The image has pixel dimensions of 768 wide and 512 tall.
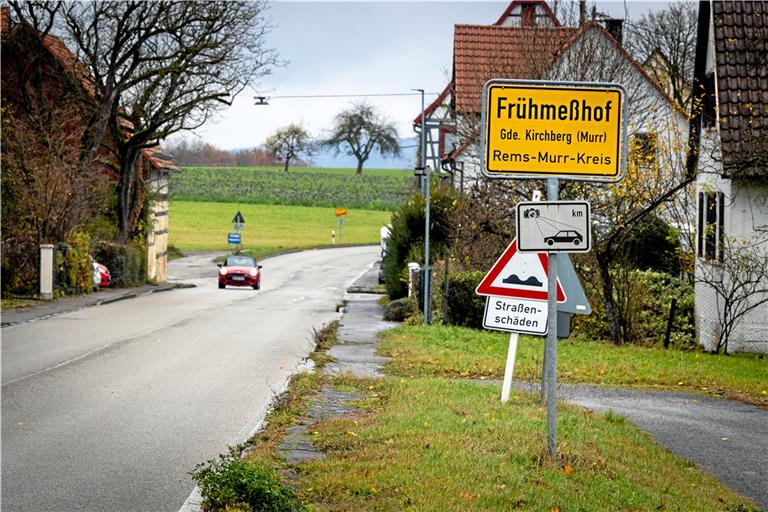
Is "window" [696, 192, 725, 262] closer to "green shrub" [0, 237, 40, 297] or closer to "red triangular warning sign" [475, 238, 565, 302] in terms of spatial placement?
"red triangular warning sign" [475, 238, 565, 302]

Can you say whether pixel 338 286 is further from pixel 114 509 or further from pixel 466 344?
pixel 114 509

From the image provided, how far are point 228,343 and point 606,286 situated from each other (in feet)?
25.2

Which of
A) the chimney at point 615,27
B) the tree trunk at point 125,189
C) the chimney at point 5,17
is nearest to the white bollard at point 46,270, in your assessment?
the chimney at point 5,17

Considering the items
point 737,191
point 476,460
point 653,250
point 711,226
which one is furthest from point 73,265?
point 476,460

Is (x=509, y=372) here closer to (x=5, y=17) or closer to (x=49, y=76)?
(x=5, y=17)

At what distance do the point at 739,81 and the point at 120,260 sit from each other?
26.8m

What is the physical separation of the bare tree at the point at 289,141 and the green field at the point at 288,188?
6303 mm

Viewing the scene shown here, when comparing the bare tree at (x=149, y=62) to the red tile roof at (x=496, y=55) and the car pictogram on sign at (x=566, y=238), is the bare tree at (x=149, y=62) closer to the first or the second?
the red tile roof at (x=496, y=55)

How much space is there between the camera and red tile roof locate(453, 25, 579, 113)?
26656 mm

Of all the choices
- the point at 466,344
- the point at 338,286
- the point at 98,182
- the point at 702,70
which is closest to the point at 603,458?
the point at 466,344

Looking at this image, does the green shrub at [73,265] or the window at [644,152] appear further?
the green shrub at [73,265]

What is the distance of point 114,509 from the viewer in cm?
789

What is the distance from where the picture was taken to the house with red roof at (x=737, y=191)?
22453 mm

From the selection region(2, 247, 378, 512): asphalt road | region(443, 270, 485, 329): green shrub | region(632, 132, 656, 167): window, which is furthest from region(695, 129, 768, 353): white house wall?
region(2, 247, 378, 512): asphalt road
